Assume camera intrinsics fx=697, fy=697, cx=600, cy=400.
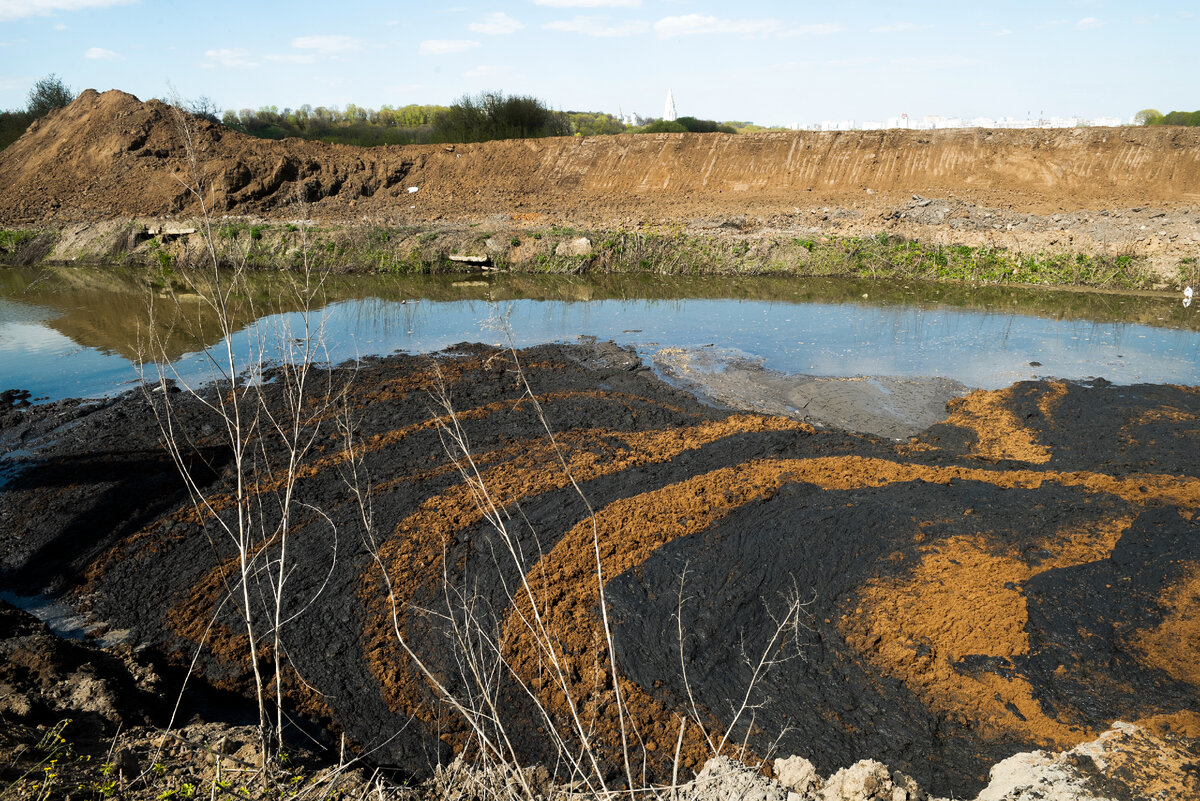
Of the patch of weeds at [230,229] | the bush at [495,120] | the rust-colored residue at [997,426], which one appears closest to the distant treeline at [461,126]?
the bush at [495,120]

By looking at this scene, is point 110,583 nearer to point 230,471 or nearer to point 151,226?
point 230,471

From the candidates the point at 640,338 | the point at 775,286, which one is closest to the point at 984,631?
the point at 640,338

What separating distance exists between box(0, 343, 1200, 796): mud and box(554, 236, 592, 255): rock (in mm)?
10377

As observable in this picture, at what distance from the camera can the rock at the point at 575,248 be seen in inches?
683

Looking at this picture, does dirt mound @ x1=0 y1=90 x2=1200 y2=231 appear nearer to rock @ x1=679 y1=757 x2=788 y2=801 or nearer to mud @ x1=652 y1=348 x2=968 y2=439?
mud @ x1=652 y1=348 x2=968 y2=439

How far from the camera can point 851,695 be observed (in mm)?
3758

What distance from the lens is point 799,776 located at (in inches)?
127

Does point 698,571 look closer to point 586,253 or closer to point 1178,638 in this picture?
point 1178,638

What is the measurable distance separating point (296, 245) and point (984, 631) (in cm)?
1765

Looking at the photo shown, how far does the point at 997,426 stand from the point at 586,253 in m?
11.6

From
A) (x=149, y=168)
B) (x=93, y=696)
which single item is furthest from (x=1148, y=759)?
(x=149, y=168)

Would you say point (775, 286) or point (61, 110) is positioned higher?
point (61, 110)

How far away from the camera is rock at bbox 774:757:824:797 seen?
3164mm

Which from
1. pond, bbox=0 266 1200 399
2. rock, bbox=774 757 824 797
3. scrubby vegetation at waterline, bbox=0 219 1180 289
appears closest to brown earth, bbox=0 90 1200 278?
scrubby vegetation at waterline, bbox=0 219 1180 289
